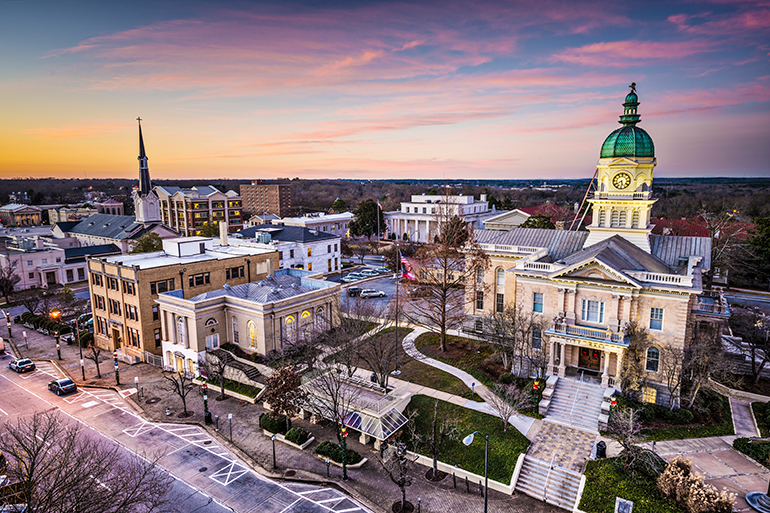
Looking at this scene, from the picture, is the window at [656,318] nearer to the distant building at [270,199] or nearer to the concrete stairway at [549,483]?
the concrete stairway at [549,483]

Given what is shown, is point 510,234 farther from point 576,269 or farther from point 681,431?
point 681,431

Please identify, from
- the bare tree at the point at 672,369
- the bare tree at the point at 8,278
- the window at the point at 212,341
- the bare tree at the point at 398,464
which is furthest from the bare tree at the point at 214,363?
the bare tree at the point at 8,278

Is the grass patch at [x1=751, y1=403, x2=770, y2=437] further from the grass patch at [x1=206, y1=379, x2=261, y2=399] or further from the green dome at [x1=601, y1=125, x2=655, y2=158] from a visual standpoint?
the grass patch at [x1=206, y1=379, x2=261, y2=399]

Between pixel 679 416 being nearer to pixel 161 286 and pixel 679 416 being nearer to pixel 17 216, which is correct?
pixel 161 286

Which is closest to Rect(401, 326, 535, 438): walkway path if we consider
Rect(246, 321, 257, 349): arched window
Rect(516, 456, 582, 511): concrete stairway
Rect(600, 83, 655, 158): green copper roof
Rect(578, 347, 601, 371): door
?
Rect(516, 456, 582, 511): concrete stairway

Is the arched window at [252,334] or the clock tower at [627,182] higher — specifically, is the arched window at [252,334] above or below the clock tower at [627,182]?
below
